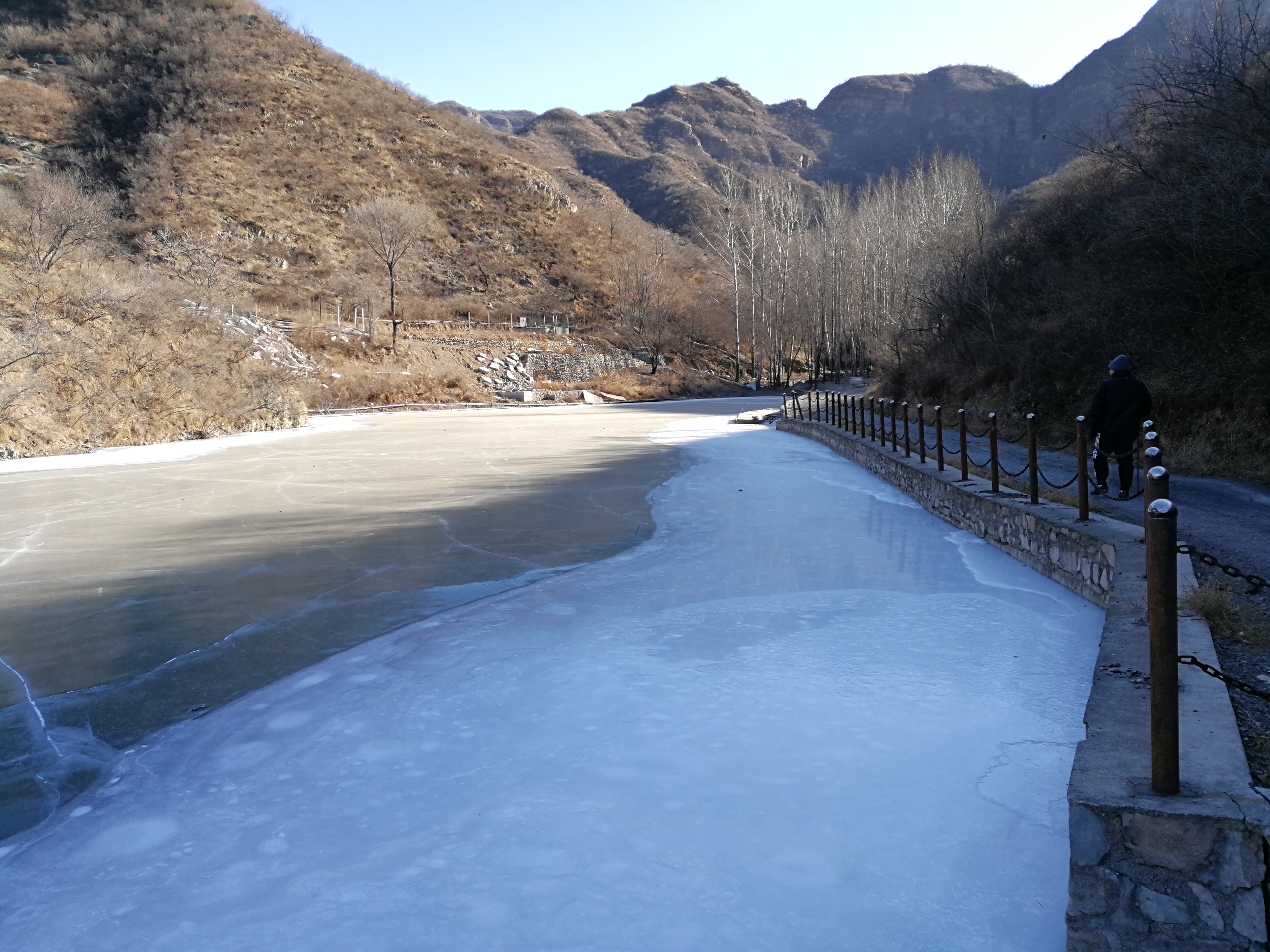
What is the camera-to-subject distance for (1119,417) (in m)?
8.95

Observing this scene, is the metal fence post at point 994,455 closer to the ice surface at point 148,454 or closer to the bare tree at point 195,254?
the ice surface at point 148,454

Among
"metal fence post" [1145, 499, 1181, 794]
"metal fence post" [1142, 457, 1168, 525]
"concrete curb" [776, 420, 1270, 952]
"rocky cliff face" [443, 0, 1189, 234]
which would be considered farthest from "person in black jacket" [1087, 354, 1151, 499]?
"rocky cliff face" [443, 0, 1189, 234]

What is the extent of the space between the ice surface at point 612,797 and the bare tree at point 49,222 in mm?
26058

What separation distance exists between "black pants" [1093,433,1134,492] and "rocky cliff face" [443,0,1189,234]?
10618 cm

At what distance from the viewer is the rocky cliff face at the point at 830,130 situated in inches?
5025

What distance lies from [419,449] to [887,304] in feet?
91.1

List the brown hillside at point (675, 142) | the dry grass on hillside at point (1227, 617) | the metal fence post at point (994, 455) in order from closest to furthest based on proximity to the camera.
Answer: the dry grass on hillside at point (1227, 617), the metal fence post at point (994, 455), the brown hillside at point (675, 142)

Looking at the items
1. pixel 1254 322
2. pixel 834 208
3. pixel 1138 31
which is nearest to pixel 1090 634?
pixel 1254 322

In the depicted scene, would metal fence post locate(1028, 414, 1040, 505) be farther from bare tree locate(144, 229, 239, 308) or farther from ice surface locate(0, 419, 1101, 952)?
bare tree locate(144, 229, 239, 308)

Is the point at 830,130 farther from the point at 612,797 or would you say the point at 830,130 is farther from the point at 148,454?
the point at 612,797

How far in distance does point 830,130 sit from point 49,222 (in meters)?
174

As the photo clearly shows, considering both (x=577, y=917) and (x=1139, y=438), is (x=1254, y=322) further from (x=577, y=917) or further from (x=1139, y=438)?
(x=577, y=917)

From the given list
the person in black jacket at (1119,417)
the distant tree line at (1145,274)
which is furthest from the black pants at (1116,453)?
the distant tree line at (1145,274)

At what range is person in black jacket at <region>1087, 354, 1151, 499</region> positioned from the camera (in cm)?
882
